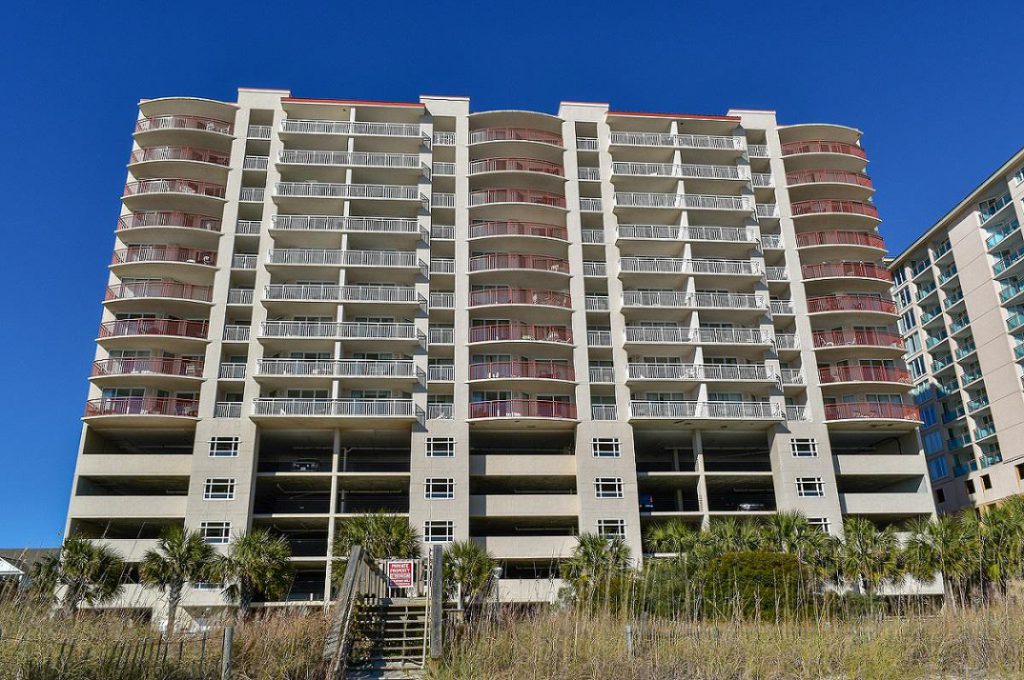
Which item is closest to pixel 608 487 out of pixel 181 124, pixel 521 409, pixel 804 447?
pixel 521 409

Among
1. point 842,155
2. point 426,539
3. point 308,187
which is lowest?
point 426,539

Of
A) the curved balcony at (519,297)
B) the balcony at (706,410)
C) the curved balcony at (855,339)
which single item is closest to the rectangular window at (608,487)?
the balcony at (706,410)

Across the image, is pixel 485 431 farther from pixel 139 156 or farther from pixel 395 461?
pixel 139 156

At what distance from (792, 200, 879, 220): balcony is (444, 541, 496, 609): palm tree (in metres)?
34.5

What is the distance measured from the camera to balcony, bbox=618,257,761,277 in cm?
5538

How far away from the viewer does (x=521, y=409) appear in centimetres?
5031

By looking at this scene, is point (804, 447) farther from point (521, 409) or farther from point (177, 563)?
point (177, 563)

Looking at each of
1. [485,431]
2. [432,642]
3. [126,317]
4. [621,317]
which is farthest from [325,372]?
[432,642]

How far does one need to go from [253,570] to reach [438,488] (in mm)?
11752

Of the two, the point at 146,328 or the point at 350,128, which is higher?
the point at 350,128

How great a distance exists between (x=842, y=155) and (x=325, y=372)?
40.2 metres

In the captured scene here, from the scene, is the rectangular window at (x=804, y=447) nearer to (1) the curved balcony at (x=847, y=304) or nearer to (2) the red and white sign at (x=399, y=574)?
(1) the curved balcony at (x=847, y=304)

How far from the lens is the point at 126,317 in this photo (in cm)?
5297

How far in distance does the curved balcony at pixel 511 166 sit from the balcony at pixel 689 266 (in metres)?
8.79
